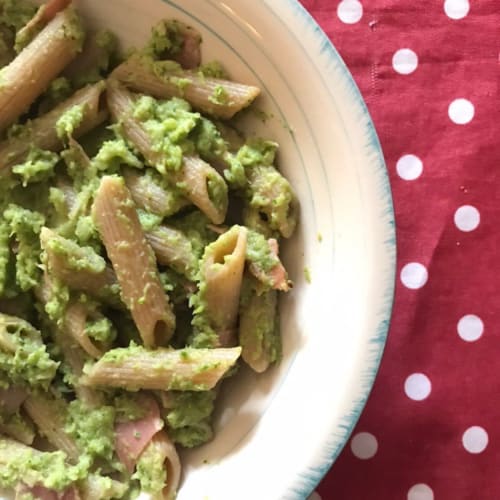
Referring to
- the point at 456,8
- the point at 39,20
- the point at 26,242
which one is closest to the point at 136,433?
the point at 26,242

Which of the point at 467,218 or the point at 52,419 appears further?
the point at 467,218

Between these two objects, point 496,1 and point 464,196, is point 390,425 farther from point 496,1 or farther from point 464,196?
point 496,1

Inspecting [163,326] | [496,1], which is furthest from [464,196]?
[163,326]

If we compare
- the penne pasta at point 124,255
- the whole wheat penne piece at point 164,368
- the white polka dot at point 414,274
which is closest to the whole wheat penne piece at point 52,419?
the penne pasta at point 124,255

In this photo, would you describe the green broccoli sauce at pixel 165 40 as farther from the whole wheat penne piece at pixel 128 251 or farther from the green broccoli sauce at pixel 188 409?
the green broccoli sauce at pixel 188 409

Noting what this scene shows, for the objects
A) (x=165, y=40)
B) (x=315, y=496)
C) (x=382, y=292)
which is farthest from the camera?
(x=315, y=496)

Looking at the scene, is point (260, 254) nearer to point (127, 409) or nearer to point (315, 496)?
point (127, 409)

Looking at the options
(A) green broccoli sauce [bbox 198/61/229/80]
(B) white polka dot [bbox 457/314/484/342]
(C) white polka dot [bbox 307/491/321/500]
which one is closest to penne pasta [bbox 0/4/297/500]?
(A) green broccoli sauce [bbox 198/61/229/80]
